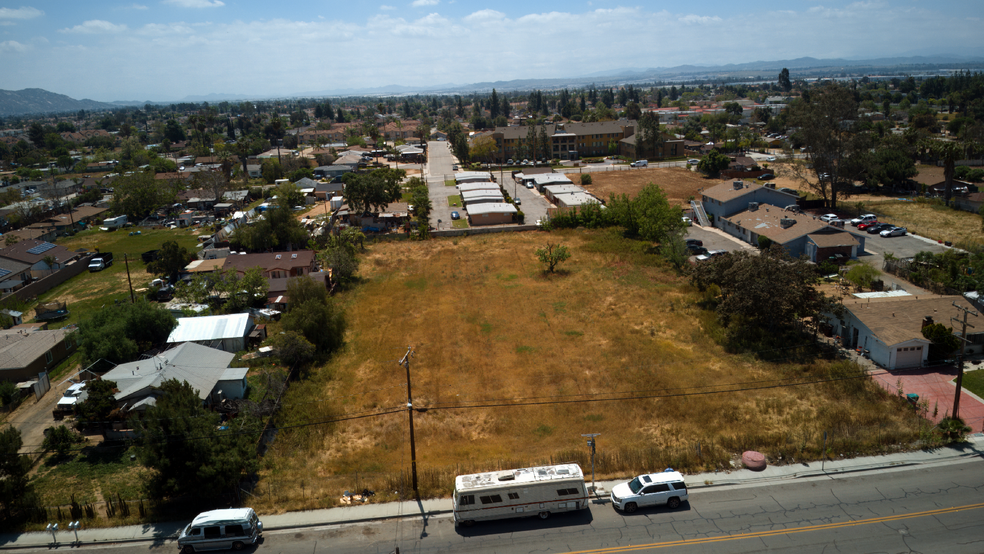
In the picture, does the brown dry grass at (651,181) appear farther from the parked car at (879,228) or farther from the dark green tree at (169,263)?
the dark green tree at (169,263)

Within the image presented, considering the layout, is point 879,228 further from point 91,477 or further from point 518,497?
point 91,477

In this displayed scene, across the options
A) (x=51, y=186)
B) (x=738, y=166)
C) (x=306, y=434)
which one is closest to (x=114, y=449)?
(x=306, y=434)

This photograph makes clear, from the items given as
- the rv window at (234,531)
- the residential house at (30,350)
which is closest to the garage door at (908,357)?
the rv window at (234,531)

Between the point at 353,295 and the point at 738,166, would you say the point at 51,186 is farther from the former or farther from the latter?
the point at 738,166

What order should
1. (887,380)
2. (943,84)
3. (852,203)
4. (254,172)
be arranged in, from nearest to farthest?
(887,380), (852,203), (254,172), (943,84)

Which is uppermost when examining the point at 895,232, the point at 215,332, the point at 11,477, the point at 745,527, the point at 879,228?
the point at 879,228

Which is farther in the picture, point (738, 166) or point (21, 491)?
point (738, 166)

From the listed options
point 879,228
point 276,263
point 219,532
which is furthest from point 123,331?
point 879,228
